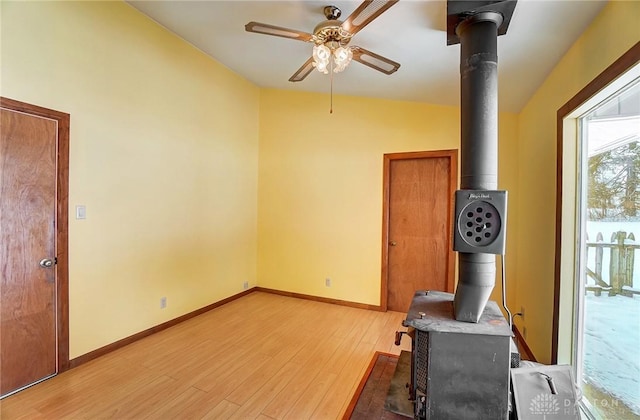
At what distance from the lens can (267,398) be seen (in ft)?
6.29

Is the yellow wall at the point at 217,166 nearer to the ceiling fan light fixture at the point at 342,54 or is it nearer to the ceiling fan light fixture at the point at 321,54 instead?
the ceiling fan light fixture at the point at 342,54

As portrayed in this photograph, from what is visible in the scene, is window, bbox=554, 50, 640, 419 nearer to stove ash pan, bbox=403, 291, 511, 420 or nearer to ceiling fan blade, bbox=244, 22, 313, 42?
stove ash pan, bbox=403, 291, 511, 420

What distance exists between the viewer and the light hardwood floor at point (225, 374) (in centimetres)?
180

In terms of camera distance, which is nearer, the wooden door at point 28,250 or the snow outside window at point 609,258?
the snow outside window at point 609,258

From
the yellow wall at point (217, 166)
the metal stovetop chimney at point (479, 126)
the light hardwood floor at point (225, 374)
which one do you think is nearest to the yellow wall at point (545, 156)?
the yellow wall at point (217, 166)

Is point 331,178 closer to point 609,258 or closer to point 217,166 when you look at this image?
point 217,166

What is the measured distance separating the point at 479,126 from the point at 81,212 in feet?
9.46

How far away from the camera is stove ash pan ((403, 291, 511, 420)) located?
4.05 ft

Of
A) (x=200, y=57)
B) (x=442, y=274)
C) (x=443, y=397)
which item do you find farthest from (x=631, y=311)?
(x=200, y=57)

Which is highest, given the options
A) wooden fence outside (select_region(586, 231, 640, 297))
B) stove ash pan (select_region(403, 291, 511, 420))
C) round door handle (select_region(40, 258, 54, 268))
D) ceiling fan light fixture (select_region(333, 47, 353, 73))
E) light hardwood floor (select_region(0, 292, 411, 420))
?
ceiling fan light fixture (select_region(333, 47, 353, 73))

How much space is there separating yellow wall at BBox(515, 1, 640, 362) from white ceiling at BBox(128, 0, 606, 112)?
9cm

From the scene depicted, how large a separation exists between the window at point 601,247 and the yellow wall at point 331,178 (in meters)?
1.37

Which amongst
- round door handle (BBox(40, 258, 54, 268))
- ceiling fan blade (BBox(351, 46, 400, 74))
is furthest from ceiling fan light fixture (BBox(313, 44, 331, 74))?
round door handle (BBox(40, 258, 54, 268))

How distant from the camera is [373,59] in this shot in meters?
2.17
